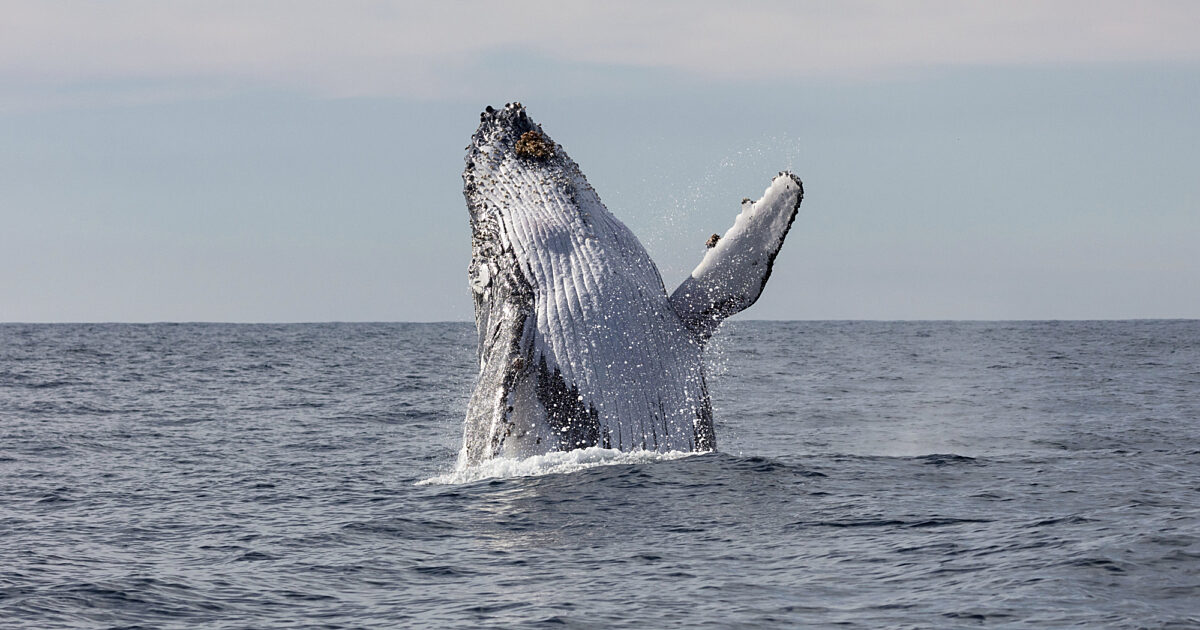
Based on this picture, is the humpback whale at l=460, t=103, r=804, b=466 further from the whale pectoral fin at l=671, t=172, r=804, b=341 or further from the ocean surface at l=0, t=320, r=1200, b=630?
the ocean surface at l=0, t=320, r=1200, b=630

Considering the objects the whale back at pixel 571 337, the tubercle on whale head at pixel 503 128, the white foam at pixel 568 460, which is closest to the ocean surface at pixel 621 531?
the white foam at pixel 568 460

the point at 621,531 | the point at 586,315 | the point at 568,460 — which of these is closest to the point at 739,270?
the point at 586,315

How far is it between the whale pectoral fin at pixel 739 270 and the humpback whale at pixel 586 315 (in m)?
0.01

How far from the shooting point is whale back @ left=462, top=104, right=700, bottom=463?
33.0ft

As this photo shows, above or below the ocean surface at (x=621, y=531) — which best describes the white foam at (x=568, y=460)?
above

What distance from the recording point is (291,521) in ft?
35.0

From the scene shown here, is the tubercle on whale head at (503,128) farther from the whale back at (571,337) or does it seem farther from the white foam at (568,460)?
the white foam at (568,460)

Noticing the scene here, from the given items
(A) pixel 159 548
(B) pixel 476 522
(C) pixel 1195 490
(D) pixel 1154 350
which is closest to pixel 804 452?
(C) pixel 1195 490

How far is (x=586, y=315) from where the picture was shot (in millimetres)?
10227

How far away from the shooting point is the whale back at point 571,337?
1005 centimetres

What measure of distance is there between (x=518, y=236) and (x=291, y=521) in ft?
10.2

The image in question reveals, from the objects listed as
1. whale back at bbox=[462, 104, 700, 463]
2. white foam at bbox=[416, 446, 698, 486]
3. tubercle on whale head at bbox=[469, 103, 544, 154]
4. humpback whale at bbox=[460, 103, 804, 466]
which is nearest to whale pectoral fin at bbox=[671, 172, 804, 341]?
humpback whale at bbox=[460, 103, 804, 466]

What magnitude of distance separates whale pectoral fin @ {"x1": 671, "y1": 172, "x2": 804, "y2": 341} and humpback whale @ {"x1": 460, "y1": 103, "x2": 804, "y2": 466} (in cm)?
1

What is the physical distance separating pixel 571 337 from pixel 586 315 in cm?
23
